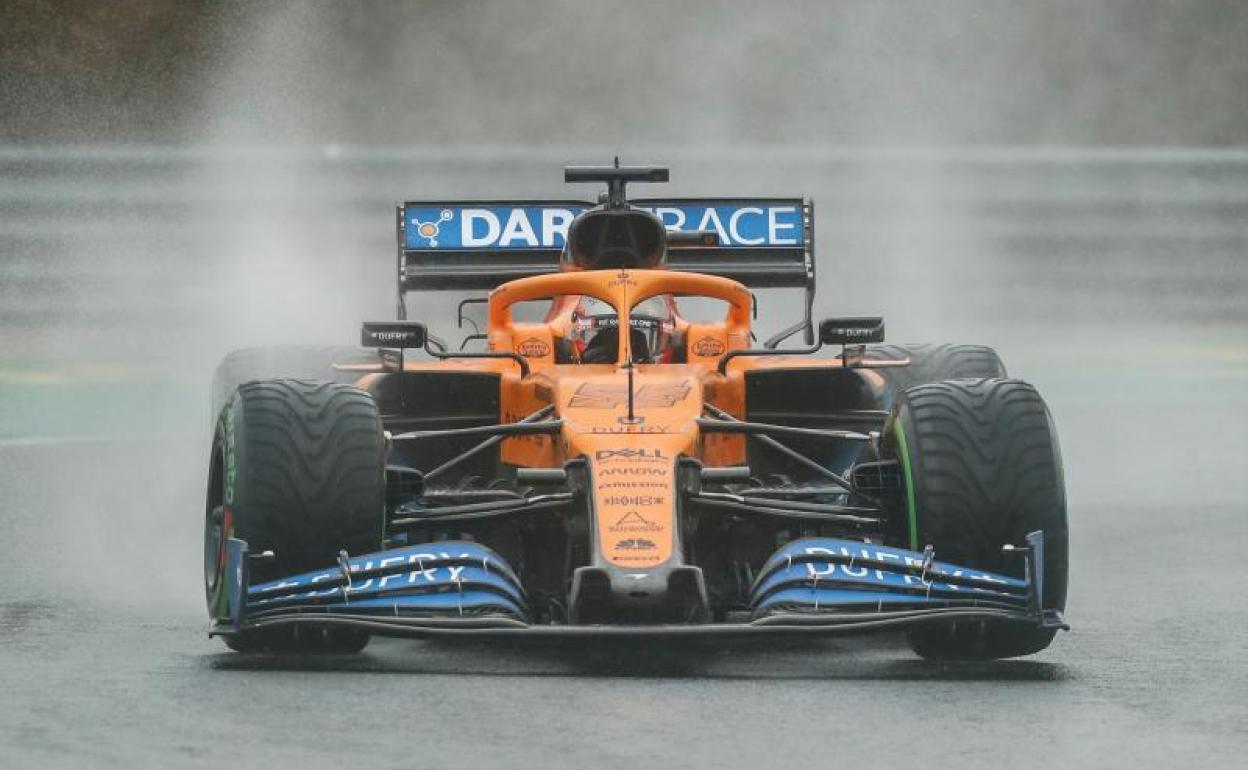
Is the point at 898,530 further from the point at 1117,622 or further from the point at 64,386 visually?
the point at 64,386

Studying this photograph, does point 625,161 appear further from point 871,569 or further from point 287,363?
point 871,569

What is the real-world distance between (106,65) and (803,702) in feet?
71.6

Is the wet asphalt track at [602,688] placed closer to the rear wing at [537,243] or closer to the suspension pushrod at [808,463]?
the suspension pushrod at [808,463]

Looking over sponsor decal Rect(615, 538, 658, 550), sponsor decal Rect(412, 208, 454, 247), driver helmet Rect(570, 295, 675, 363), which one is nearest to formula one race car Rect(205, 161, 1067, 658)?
sponsor decal Rect(615, 538, 658, 550)

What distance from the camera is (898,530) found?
10.1 meters

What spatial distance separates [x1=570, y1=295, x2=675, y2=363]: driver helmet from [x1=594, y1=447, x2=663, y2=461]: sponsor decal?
237 cm

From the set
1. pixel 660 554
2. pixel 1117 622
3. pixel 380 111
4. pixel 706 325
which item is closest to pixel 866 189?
pixel 380 111

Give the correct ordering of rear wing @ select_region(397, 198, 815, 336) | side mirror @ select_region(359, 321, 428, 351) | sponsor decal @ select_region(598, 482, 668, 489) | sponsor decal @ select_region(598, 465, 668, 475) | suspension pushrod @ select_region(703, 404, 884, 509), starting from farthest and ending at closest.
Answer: rear wing @ select_region(397, 198, 815, 336) < side mirror @ select_region(359, 321, 428, 351) < suspension pushrod @ select_region(703, 404, 884, 509) < sponsor decal @ select_region(598, 465, 668, 475) < sponsor decal @ select_region(598, 482, 668, 489)

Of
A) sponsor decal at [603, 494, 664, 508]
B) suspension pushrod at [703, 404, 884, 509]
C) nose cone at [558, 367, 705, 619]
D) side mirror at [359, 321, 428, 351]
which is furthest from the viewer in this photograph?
side mirror at [359, 321, 428, 351]

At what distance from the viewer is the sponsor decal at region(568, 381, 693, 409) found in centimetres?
1066

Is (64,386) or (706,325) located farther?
(64,386)

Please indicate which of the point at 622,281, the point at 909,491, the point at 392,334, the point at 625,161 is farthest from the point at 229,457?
the point at 625,161

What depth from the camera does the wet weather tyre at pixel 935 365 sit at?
1261 centimetres

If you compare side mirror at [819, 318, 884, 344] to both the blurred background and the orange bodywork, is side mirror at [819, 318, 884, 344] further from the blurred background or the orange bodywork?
the blurred background
